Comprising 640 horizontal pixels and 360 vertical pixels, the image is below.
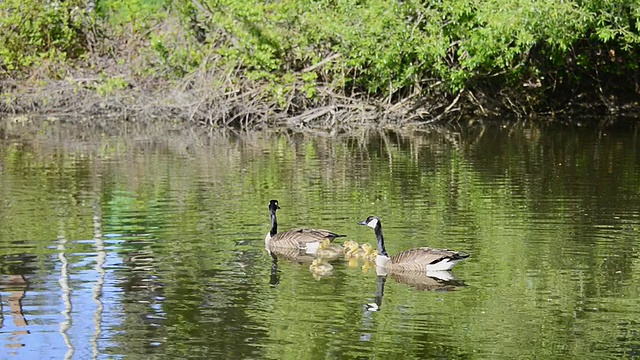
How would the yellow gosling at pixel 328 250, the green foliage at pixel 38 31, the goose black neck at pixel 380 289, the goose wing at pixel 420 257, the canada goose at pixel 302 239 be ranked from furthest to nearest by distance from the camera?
the green foliage at pixel 38 31
the canada goose at pixel 302 239
the yellow gosling at pixel 328 250
the goose wing at pixel 420 257
the goose black neck at pixel 380 289

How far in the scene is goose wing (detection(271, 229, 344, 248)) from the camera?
48.5 feet

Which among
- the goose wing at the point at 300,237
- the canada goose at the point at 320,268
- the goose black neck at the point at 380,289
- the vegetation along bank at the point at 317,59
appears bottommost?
the goose black neck at the point at 380,289

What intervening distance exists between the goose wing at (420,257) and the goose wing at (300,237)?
1.27 meters

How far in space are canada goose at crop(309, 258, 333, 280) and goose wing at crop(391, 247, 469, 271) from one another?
2.30 feet

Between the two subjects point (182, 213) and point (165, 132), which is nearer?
point (182, 213)

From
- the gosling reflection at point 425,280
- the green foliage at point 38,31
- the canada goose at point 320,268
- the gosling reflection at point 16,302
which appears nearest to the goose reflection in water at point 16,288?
the gosling reflection at point 16,302

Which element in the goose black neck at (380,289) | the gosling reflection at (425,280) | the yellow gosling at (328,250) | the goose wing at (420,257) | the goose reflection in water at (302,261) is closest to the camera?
the goose black neck at (380,289)

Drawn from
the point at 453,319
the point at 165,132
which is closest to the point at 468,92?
the point at 165,132

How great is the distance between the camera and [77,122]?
3856cm

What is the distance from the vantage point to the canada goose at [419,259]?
1314cm

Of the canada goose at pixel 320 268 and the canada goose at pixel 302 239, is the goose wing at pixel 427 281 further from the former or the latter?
the canada goose at pixel 302 239

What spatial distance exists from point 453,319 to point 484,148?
1677cm

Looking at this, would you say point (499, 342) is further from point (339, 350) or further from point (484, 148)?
point (484, 148)

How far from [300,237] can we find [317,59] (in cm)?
2016
